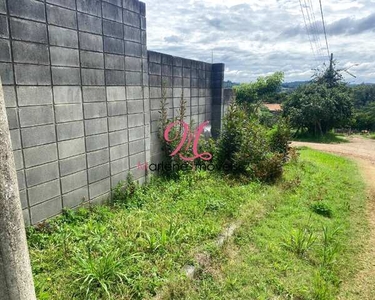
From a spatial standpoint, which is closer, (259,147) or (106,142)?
(106,142)

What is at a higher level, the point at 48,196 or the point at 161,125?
the point at 161,125

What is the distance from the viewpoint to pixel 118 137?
374 cm

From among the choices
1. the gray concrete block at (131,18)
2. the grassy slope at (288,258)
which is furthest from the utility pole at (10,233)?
→ the gray concrete block at (131,18)

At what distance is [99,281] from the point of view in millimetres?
2109

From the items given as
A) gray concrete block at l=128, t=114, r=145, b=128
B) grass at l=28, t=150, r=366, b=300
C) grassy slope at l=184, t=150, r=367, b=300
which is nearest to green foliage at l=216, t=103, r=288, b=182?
grassy slope at l=184, t=150, r=367, b=300

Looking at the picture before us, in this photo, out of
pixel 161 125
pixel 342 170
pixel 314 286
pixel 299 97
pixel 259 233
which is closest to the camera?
pixel 314 286

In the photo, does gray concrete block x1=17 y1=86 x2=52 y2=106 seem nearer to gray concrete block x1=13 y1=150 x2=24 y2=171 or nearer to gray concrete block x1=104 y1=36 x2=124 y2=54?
gray concrete block x1=13 y1=150 x2=24 y2=171

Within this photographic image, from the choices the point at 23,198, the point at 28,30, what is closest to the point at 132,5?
the point at 28,30

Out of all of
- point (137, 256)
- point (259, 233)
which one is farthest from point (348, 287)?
point (137, 256)

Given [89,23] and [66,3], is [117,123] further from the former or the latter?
[66,3]

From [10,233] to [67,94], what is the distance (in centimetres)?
199

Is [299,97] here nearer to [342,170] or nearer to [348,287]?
[342,170]

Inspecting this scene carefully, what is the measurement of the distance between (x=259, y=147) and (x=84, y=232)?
12.0 feet

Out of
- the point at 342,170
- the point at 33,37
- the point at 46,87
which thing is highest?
the point at 33,37
